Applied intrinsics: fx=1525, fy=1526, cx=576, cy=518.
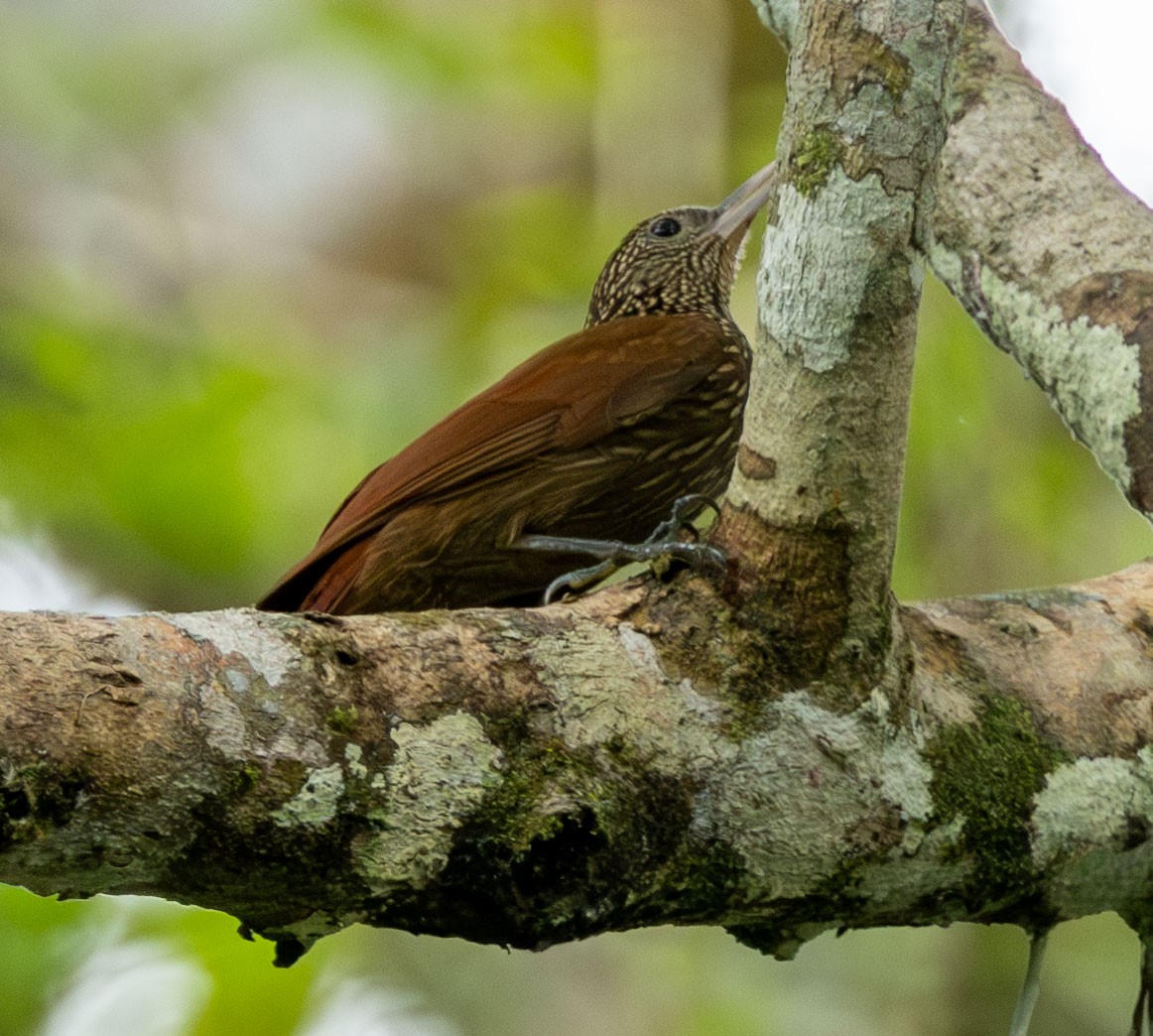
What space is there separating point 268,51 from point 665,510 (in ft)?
9.80

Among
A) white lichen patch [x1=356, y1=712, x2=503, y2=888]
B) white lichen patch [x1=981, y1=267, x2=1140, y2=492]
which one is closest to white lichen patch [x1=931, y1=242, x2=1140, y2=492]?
white lichen patch [x1=981, y1=267, x2=1140, y2=492]

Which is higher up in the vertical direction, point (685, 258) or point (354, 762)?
point (685, 258)

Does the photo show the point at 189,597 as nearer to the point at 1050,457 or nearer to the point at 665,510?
the point at 665,510

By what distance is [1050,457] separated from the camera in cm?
429

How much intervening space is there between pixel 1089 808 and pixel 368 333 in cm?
326

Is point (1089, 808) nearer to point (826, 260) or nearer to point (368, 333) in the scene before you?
point (826, 260)

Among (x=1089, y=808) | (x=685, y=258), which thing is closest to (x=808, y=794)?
(x=1089, y=808)

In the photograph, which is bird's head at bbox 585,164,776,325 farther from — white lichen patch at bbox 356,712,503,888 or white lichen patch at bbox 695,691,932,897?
white lichen patch at bbox 356,712,503,888

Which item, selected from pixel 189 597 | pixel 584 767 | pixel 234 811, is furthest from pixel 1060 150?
pixel 189 597

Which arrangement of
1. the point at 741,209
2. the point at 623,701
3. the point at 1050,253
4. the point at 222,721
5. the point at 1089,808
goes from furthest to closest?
the point at 741,209
the point at 1050,253
the point at 1089,808
the point at 623,701
the point at 222,721

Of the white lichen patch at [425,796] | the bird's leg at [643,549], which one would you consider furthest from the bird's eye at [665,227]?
the white lichen patch at [425,796]

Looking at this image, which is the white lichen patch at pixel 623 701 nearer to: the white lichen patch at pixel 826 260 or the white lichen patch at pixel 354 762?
the white lichen patch at pixel 354 762

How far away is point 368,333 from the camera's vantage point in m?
4.93

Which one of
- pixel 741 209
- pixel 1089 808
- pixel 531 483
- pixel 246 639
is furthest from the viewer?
pixel 741 209
